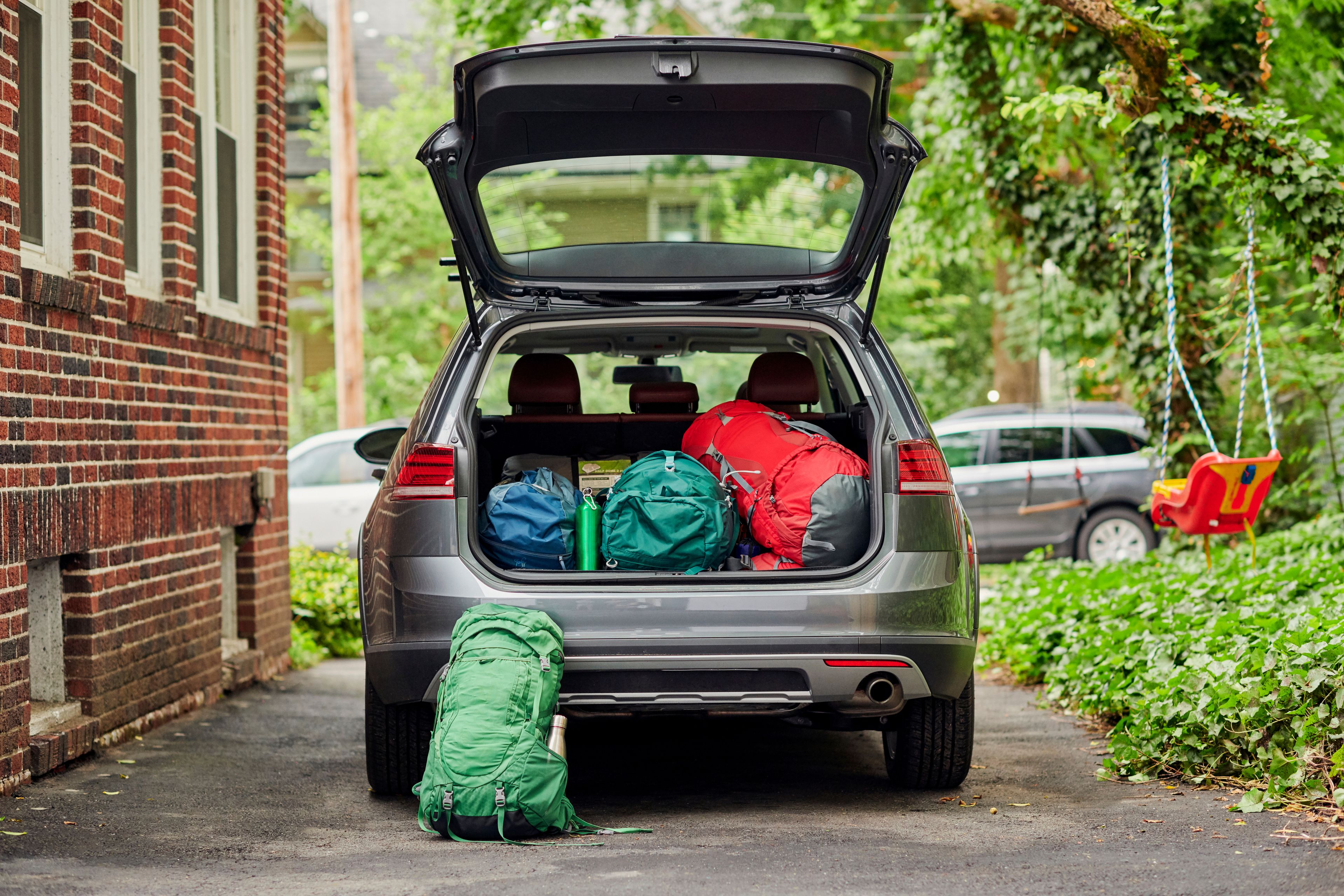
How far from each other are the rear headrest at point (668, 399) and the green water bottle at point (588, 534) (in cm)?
139

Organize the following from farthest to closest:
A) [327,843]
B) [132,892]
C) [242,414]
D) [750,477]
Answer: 1. [242,414]
2. [750,477]
3. [327,843]
4. [132,892]

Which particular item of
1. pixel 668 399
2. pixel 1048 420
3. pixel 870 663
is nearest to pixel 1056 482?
pixel 1048 420

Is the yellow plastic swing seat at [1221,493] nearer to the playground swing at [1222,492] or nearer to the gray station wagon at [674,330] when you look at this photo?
the playground swing at [1222,492]

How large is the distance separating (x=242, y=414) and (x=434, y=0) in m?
8.44

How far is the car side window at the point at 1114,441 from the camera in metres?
13.9

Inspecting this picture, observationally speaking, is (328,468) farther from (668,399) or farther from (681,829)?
(681,829)

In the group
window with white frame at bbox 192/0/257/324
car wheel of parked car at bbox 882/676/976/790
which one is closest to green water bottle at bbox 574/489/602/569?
car wheel of parked car at bbox 882/676/976/790

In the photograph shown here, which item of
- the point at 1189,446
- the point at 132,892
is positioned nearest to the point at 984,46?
the point at 1189,446

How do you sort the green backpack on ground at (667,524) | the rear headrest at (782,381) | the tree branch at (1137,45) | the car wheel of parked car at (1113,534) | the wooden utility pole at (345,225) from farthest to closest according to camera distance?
the wooden utility pole at (345,225) → the car wheel of parked car at (1113,534) → the tree branch at (1137,45) → the rear headrest at (782,381) → the green backpack on ground at (667,524)

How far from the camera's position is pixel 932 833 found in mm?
4055

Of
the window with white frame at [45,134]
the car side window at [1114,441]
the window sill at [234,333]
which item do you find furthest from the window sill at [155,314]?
the car side window at [1114,441]

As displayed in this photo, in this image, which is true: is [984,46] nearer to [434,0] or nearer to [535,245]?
Answer: [535,245]

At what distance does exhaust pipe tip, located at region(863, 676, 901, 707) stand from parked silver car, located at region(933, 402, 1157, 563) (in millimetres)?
9762

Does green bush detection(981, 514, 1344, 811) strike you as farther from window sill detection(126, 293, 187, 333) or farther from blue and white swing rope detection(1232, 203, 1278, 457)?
window sill detection(126, 293, 187, 333)
